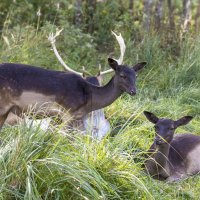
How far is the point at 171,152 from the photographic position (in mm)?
8914

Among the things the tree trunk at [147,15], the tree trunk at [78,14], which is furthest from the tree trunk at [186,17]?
the tree trunk at [78,14]

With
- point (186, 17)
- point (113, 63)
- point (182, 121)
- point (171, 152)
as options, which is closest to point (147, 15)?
point (186, 17)

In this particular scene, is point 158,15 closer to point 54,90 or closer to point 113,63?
A: point 113,63

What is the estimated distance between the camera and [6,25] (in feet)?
44.2

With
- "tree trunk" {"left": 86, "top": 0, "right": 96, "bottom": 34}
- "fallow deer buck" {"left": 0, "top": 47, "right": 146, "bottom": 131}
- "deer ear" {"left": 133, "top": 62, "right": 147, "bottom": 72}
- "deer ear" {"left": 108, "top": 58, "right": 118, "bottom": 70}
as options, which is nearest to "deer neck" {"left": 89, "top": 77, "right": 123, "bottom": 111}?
"fallow deer buck" {"left": 0, "top": 47, "right": 146, "bottom": 131}

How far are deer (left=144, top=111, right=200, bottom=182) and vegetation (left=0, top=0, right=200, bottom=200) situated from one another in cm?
20

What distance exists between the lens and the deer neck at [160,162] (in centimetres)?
815

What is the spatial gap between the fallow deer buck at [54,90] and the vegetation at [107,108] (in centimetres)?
38

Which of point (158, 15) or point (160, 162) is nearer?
point (160, 162)

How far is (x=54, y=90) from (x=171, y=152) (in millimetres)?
1677

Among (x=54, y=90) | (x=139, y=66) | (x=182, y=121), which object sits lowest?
(x=182, y=121)

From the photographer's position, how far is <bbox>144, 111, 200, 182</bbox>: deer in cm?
818

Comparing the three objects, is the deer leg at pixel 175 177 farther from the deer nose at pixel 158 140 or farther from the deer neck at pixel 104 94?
the deer neck at pixel 104 94

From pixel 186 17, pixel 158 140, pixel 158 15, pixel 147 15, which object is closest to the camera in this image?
pixel 158 140
